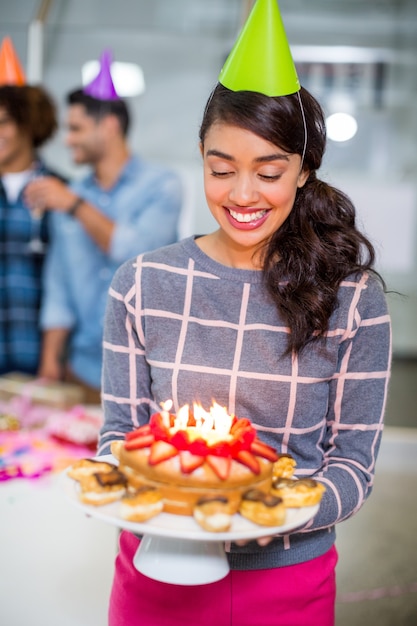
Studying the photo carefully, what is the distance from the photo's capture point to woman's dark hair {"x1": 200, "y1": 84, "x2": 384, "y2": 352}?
3.79 feet

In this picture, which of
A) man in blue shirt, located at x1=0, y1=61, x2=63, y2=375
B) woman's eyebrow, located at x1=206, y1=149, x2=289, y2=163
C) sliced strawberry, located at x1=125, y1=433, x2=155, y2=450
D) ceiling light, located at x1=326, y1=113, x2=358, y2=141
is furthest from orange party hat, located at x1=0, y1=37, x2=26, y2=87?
sliced strawberry, located at x1=125, y1=433, x2=155, y2=450

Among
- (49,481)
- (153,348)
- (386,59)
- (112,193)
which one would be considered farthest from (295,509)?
(386,59)

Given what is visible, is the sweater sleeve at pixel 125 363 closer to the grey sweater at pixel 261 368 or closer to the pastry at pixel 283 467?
the grey sweater at pixel 261 368

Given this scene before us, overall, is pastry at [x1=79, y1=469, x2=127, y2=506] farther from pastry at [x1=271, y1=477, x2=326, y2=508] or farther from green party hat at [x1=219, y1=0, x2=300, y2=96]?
green party hat at [x1=219, y1=0, x2=300, y2=96]

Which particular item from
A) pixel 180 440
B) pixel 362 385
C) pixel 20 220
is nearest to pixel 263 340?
pixel 362 385

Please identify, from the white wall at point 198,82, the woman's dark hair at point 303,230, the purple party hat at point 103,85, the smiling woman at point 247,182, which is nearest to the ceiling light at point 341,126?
the white wall at point 198,82

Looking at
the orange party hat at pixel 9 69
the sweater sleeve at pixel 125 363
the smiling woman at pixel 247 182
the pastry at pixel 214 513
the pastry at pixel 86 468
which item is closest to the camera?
the pastry at pixel 214 513

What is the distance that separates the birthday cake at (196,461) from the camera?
37.2 inches

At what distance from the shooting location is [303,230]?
4.23 ft

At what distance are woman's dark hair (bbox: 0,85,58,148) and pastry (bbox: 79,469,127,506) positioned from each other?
237 cm

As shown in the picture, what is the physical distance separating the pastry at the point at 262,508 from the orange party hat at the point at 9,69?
2518mm

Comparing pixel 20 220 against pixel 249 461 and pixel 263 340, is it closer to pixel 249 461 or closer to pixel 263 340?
pixel 263 340

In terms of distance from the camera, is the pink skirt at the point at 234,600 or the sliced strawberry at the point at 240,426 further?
the pink skirt at the point at 234,600

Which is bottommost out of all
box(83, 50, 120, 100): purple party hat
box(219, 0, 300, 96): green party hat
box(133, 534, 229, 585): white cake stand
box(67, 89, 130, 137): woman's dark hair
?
box(133, 534, 229, 585): white cake stand
